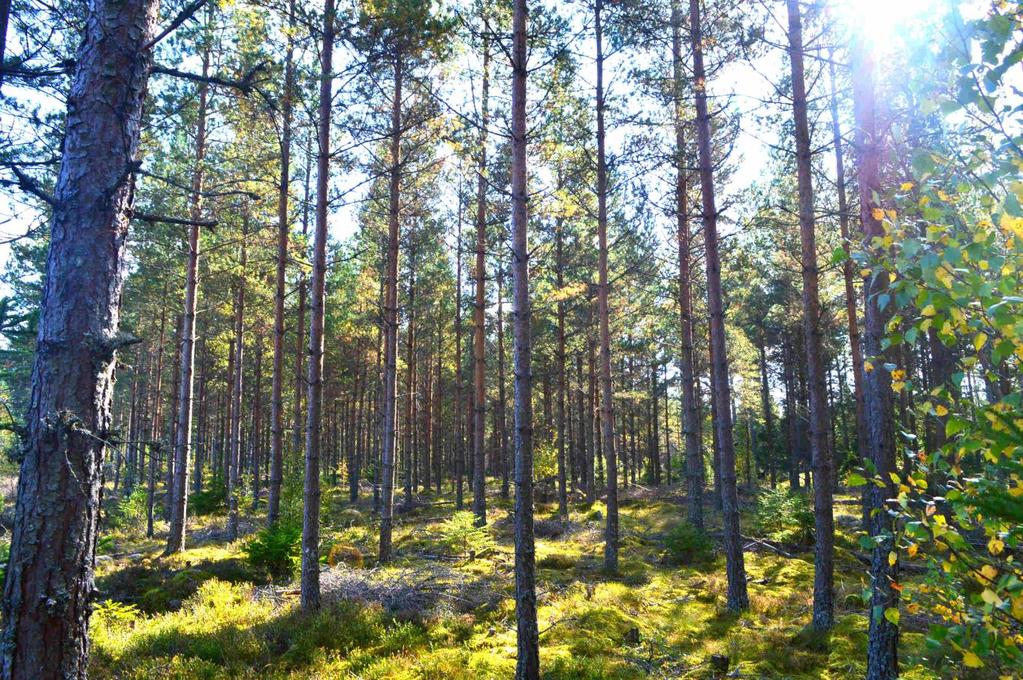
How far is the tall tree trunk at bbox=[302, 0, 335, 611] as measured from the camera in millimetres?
8789

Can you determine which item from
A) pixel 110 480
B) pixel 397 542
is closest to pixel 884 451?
pixel 397 542

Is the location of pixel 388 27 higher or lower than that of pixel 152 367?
higher

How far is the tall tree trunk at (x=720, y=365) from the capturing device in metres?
9.48

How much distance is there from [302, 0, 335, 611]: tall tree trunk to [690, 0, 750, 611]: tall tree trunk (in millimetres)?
6202

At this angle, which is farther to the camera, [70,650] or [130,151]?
[130,151]

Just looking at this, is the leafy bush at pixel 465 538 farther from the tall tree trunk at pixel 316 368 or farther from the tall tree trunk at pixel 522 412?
the tall tree trunk at pixel 522 412

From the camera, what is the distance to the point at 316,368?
360 inches

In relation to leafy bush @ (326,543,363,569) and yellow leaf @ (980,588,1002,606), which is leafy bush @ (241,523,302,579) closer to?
leafy bush @ (326,543,363,569)

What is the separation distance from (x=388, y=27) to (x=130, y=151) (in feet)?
20.4

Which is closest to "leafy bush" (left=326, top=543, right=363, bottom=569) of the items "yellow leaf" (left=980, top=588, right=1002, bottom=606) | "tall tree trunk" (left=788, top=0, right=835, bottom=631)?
"tall tree trunk" (left=788, top=0, right=835, bottom=631)

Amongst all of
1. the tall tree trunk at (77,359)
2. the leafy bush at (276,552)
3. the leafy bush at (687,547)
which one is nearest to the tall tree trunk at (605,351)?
the leafy bush at (687,547)

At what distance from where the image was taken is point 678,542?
45.9ft

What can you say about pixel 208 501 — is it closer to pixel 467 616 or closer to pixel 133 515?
pixel 133 515

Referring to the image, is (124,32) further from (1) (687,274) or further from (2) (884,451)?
(1) (687,274)
